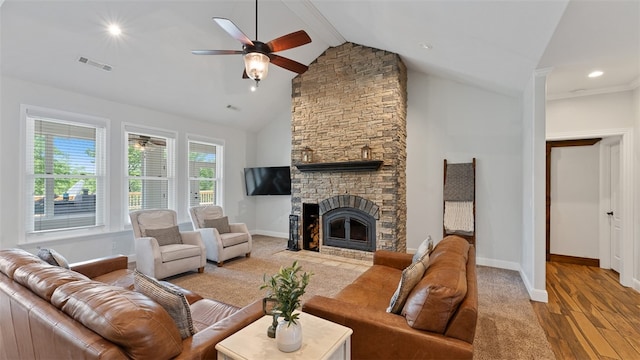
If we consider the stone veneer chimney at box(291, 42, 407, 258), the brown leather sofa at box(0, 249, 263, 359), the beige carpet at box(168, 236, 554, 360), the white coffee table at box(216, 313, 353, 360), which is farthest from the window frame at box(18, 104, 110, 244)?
the white coffee table at box(216, 313, 353, 360)

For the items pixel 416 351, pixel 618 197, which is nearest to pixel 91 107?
pixel 416 351

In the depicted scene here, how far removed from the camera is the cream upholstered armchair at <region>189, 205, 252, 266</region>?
451cm

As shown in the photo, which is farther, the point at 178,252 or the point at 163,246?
the point at 163,246

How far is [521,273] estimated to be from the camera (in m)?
4.12

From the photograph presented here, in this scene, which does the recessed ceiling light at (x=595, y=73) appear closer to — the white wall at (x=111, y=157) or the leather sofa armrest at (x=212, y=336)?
the leather sofa armrest at (x=212, y=336)

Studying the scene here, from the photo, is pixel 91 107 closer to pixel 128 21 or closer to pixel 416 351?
pixel 128 21

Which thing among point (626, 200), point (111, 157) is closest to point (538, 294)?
point (626, 200)

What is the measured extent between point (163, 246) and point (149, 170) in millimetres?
1967

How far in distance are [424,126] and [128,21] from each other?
4.69 metres

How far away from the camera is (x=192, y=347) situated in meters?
1.33

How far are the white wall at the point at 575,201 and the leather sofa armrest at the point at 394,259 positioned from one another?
11.3 feet

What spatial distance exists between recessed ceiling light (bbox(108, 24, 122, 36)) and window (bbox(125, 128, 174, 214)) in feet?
6.23

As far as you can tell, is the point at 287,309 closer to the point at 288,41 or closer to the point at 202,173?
the point at 288,41

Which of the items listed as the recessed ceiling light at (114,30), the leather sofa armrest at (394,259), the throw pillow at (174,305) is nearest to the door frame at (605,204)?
the leather sofa armrest at (394,259)
